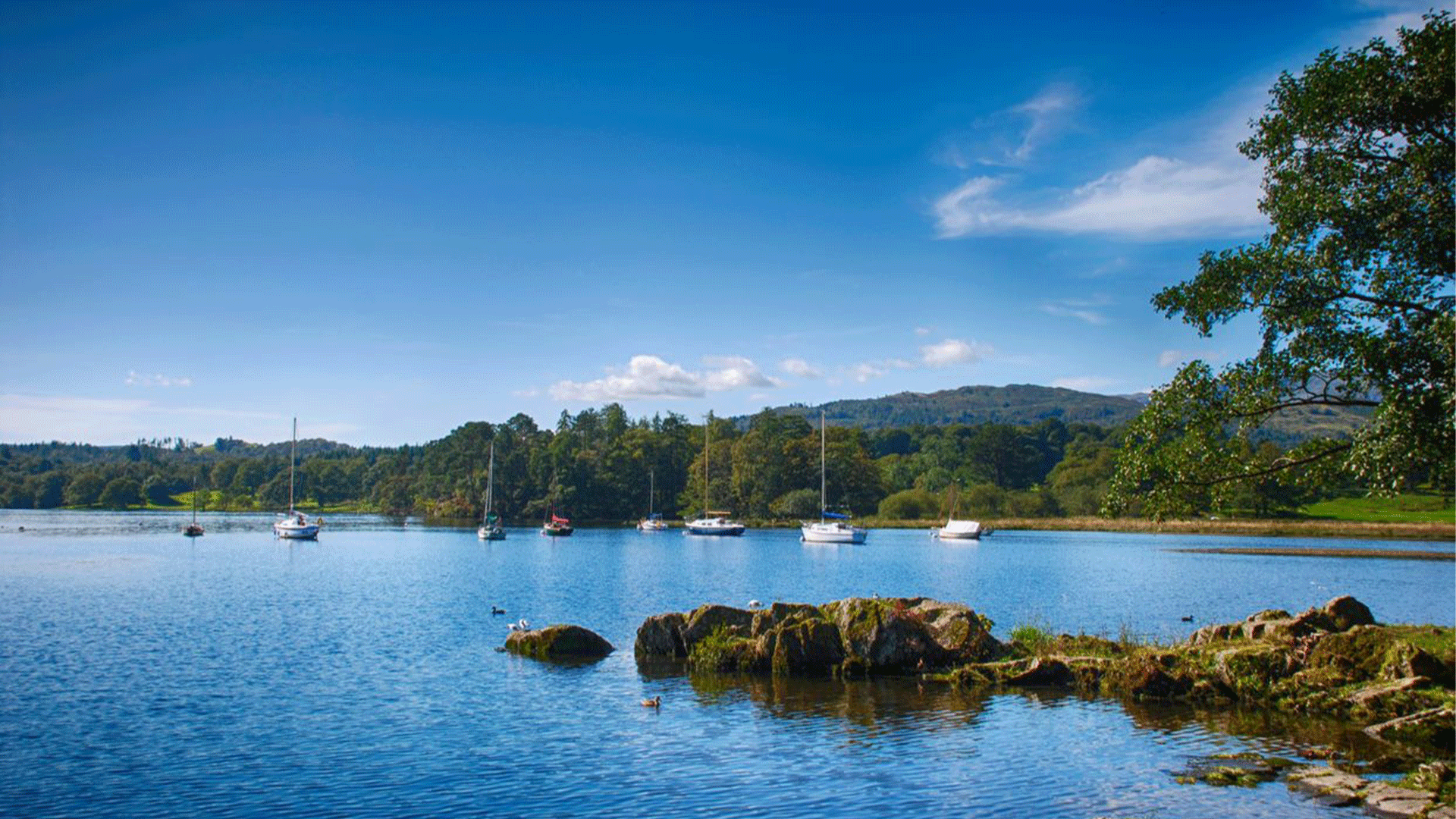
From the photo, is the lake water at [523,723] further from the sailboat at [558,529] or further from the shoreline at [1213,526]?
the sailboat at [558,529]

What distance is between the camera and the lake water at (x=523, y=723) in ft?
63.0

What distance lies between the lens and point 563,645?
36344 mm

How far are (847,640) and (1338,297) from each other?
18.3 metres

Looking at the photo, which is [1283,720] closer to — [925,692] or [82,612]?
[925,692]

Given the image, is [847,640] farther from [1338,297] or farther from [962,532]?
[962,532]

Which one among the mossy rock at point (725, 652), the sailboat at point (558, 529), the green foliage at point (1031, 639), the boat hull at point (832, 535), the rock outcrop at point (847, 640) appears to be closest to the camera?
the rock outcrop at point (847, 640)

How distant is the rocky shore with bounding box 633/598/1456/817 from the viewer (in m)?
20.4

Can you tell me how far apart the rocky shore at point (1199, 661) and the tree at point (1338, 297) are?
5.86 m

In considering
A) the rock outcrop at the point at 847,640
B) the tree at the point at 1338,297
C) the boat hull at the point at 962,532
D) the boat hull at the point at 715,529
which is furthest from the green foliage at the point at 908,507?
the tree at the point at 1338,297

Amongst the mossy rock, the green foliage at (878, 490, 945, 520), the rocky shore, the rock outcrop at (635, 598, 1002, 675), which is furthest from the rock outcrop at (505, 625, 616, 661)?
the green foliage at (878, 490, 945, 520)

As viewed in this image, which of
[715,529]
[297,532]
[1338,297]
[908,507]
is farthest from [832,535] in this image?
[1338,297]

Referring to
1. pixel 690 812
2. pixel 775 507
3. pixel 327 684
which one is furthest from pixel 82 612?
pixel 775 507

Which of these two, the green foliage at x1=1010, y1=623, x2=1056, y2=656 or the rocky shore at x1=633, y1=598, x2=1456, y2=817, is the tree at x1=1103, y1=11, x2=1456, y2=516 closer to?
the rocky shore at x1=633, y1=598, x2=1456, y2=817

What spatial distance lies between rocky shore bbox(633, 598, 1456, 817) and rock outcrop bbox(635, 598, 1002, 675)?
0.04 m
